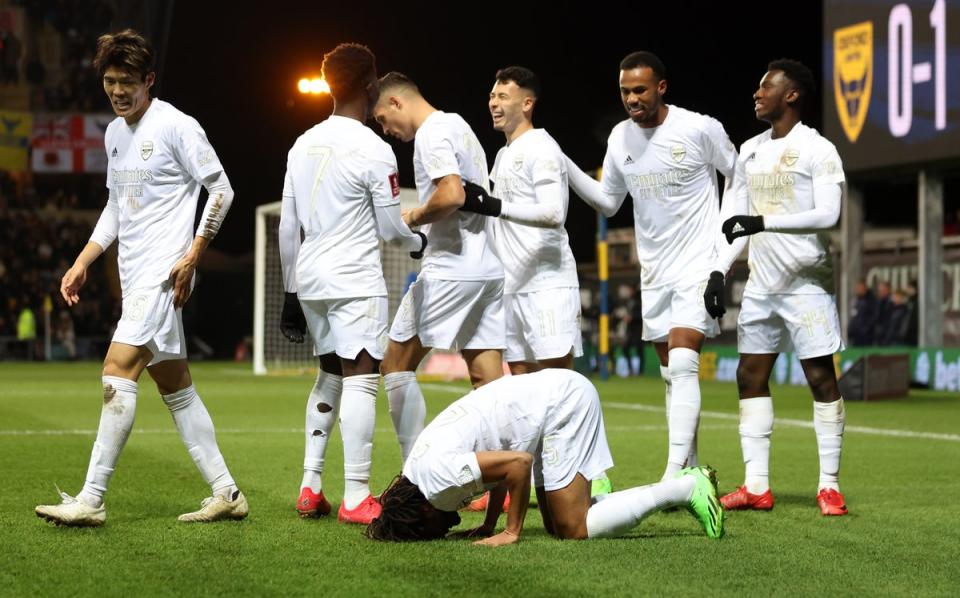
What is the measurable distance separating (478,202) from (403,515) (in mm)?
1440

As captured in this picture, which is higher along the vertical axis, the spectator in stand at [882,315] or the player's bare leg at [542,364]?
the player's bare leg at [542,364]

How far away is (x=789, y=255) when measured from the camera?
21.4ft

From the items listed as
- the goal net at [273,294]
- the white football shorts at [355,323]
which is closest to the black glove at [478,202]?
the white football shorts at [355,323]

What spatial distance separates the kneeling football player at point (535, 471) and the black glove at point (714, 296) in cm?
115

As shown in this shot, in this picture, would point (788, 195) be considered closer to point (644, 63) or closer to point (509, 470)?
point (644, 63)

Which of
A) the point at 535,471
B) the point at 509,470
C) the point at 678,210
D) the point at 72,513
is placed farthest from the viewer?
the point at 678,210

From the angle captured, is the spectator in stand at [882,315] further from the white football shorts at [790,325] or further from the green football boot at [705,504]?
the green football boot at [705,504]

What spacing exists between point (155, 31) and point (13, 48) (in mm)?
7057

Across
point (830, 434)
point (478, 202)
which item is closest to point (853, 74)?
point (830, 434)

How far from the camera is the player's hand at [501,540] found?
504 centimetres

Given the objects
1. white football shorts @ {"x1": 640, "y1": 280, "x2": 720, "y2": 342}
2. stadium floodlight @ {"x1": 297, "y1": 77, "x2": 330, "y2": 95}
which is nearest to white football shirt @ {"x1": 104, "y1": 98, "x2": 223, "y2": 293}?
white football shorts @ {"x1": 640, "y1": 280, "x2": 720, "y2": 342}

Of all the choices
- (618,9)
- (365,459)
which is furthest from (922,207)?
(365,459)

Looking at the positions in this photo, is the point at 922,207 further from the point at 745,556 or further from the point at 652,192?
the point at 745,556

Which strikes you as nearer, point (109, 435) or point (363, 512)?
point (109, 435)
